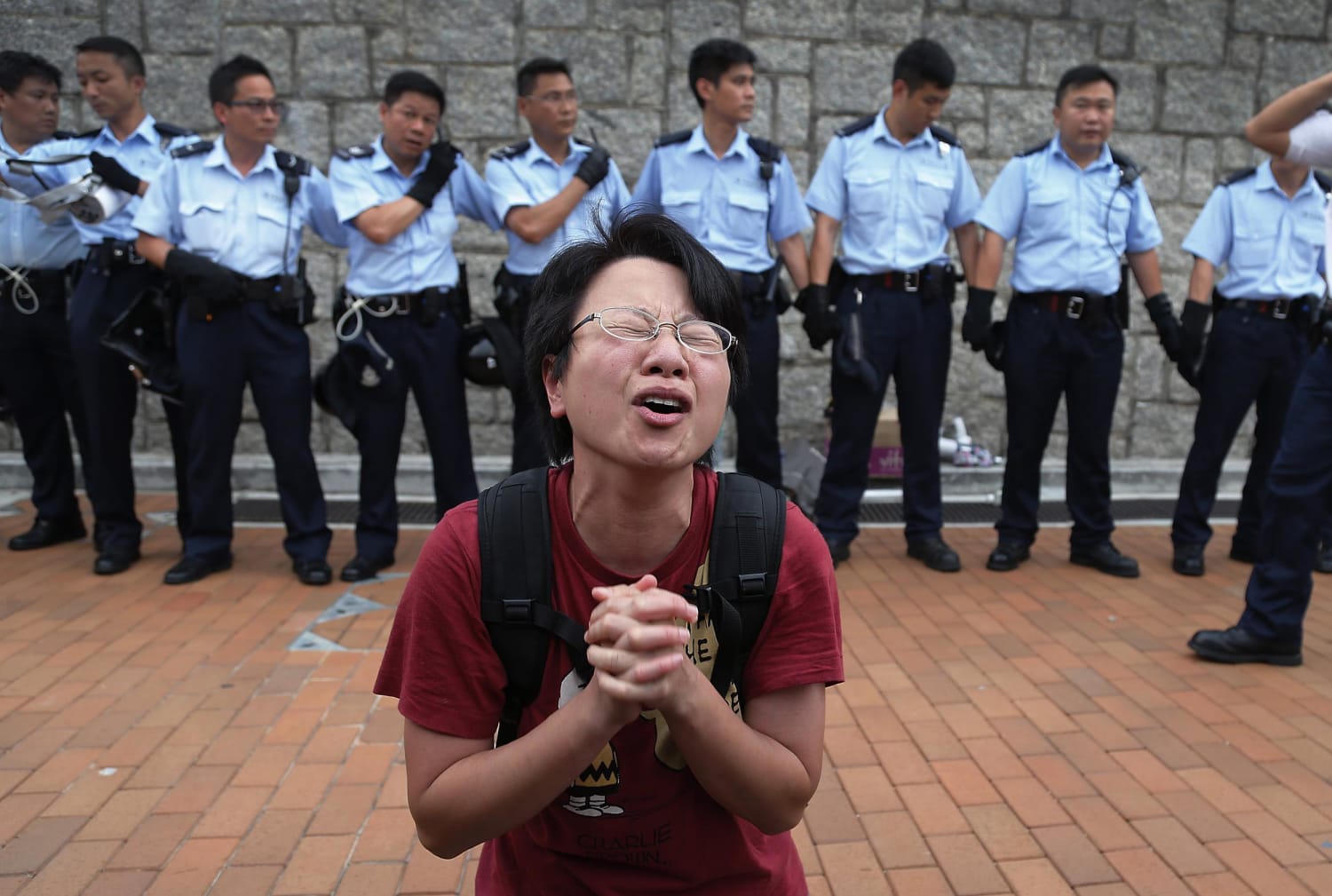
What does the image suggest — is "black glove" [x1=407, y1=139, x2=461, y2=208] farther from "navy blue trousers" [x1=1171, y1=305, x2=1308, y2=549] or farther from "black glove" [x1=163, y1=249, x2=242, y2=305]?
"navy blue trousers" [x1=1171, y1=305, x2=1308, y2=549]

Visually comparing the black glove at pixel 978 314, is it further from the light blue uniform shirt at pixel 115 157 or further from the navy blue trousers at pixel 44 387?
the navy blue trousers at pixel 44 387

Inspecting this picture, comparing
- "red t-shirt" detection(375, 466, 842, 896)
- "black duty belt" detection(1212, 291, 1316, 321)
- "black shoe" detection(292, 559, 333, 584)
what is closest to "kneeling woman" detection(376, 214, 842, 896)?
"red t-shirt" detection(375, 466, 842, 896)

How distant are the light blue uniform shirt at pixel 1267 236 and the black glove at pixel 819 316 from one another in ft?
6.32

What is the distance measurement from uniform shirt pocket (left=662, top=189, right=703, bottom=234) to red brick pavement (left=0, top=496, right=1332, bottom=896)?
6.52 feet

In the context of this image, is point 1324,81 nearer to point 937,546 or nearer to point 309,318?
point 937,546

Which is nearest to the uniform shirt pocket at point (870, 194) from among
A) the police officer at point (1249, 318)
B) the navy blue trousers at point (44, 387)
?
the police officer at point (1249, 318)

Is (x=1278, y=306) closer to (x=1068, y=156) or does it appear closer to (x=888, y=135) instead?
(x=1068, y=156)

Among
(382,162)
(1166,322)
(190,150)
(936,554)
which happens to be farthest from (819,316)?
(190,150)

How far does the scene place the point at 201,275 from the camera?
4559 mm

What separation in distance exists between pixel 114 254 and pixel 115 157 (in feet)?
1.62

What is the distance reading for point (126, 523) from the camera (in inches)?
Result: 200

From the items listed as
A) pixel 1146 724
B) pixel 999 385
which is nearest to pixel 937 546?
pixel 1146 724

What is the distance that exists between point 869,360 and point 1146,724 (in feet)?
7.45

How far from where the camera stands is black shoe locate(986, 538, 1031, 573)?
509 centimetres
